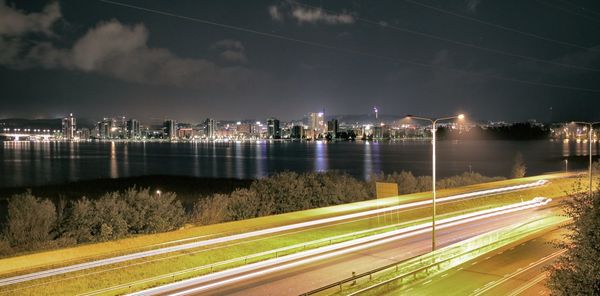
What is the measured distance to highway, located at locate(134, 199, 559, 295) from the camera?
13352 millimetres

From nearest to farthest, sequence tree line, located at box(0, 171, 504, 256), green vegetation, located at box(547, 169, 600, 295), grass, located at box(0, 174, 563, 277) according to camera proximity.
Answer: green vegetation, located at box(547, 169, 600, 295) < grass, located at box(0, 174, 563, 277) < tree line, located at box(0, 171, 504, 256)

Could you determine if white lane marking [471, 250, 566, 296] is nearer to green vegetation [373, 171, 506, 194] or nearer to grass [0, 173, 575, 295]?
grass [0, 173, 575, 295]

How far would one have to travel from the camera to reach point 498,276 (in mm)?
14703

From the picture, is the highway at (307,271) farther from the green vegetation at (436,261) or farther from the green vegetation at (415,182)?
the green vegetation at (415,182)

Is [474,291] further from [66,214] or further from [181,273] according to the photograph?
[66,214]

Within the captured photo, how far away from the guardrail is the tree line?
42.2ft

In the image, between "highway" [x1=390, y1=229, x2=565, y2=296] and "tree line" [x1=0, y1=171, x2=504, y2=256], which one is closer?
"highway" [x1=390, y1=229, x2=565, y2=296]

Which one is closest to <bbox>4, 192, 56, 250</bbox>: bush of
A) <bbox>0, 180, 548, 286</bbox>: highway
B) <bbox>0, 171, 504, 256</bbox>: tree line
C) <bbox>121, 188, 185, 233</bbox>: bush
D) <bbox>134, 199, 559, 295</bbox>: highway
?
<bbox>0, 171, 504, 256</bbox>: tree line

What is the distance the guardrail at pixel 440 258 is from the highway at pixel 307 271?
1.32 meters

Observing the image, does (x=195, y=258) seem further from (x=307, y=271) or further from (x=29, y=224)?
(x=29, y=224)

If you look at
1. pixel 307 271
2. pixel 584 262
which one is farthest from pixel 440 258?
pixel 584 262

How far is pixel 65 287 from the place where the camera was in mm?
13523

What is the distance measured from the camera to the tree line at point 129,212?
69.3ft

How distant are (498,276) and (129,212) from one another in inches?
659
